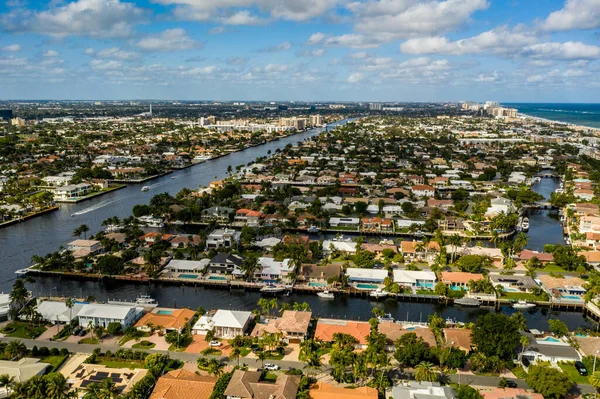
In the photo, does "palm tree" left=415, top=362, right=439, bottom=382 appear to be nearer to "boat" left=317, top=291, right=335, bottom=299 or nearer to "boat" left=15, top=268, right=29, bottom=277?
"boat" left=317, top=291, right=335, bottom=299

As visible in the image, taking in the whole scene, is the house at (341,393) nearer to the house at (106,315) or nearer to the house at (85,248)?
the house at (106,315)

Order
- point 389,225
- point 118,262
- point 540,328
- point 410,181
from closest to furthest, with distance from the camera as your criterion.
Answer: point 540,328 < point 118,262 < point 389,225 < point 410,181

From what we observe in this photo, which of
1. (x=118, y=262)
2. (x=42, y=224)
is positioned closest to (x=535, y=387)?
(x=118, y=262)

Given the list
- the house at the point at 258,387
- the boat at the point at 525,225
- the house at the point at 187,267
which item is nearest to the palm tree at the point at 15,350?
the house at the point at 258,387

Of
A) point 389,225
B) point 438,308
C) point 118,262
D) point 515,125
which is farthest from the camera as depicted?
point 515,125

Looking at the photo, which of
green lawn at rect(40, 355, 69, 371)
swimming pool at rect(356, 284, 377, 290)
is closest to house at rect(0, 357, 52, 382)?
green lawn at rect(40, 355, 69, 371)

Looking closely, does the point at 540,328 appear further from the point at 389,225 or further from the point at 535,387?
the point at 389,225

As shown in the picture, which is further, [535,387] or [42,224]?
[42,224]
